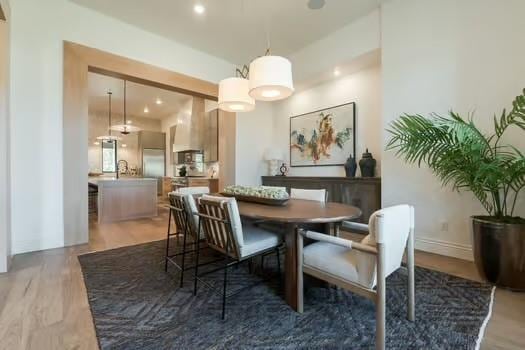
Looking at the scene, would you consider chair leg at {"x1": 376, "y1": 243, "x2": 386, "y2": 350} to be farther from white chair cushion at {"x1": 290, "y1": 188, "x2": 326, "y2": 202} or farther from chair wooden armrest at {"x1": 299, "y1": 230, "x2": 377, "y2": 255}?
white chair cushion at {"x1": 290, "y1": 188, "x2": 326, "y2": 202}

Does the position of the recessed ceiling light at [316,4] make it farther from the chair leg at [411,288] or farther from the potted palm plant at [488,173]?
the chair leg at [411,288]

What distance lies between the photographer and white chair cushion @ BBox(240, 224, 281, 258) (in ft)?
6.04

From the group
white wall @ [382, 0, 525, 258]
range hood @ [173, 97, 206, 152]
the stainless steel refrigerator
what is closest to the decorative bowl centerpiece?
white wall @ [382, 0, 525, 258]

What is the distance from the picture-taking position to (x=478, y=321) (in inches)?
64.1

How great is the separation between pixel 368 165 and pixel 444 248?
4.74 ft

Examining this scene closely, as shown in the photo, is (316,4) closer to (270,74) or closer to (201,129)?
(270,74)

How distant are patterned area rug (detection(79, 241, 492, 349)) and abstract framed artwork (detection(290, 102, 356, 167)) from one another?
2.48 m

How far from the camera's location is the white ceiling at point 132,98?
230 inches

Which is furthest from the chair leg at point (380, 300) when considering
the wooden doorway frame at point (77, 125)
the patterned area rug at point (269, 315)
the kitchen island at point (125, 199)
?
the kitchen island at point (125, 199)

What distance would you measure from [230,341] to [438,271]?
218cm

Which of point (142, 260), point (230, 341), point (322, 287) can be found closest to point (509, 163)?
point (322, 287)

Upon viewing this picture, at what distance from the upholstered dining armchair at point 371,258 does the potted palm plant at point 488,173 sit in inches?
41.1

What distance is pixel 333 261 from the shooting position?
1.55 m

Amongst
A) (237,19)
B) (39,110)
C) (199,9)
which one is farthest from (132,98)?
(237,19)
